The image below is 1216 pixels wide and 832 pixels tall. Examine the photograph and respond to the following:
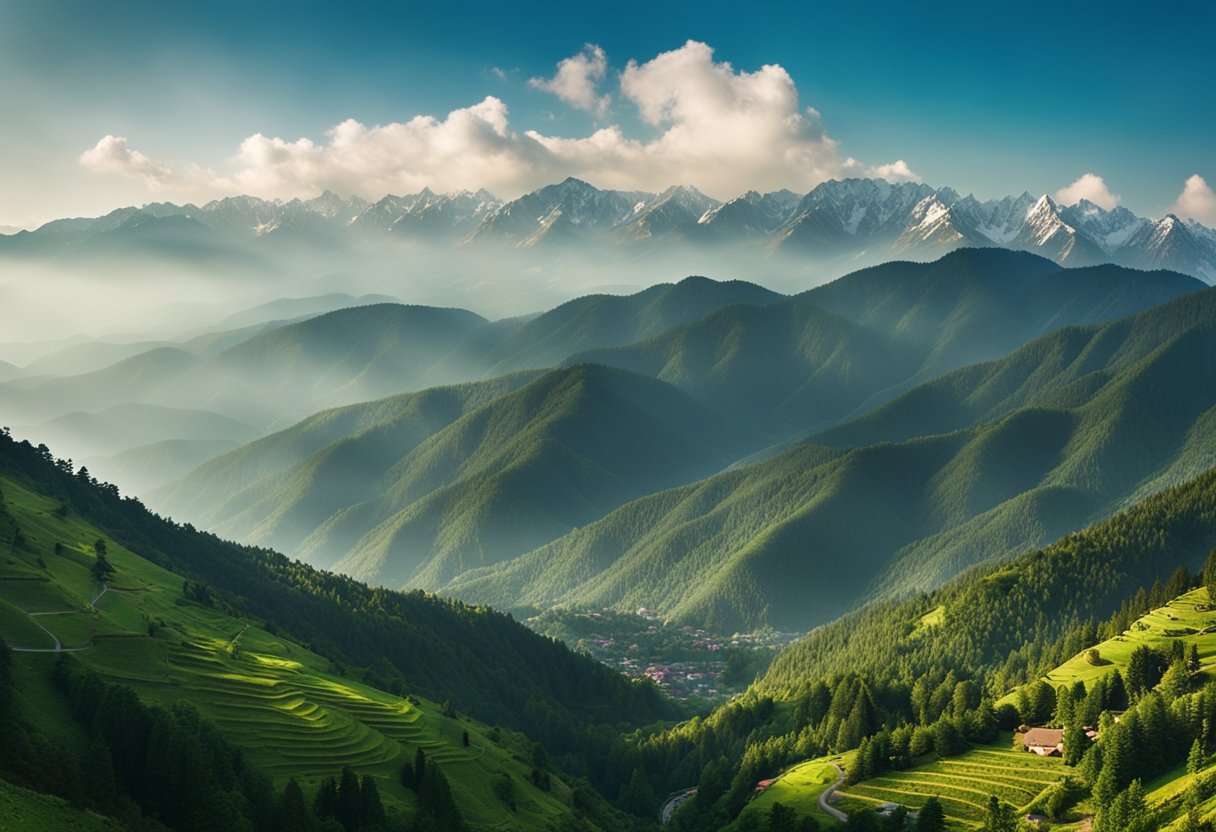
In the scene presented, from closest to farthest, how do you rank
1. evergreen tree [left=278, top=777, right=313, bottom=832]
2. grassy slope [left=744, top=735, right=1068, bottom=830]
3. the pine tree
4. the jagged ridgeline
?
evergreen tree [left=278, top=777, right=313, bottom=832]
the pine tree
the jagged ridgeline
grassy slope [left=744, top=735, right=1068, bottom=830]

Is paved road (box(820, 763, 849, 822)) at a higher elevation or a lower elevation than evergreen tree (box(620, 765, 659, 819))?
higher

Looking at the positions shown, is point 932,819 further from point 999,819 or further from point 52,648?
point 52,648

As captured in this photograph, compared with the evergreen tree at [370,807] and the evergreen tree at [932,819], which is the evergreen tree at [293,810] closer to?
the evergreen tree at [370,807]

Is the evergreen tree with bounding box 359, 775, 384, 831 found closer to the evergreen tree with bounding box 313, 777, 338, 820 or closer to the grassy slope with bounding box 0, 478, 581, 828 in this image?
the evergreen tree with bounding box 313, 777, 338, 820

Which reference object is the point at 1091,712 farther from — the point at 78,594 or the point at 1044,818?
the point at 78,594

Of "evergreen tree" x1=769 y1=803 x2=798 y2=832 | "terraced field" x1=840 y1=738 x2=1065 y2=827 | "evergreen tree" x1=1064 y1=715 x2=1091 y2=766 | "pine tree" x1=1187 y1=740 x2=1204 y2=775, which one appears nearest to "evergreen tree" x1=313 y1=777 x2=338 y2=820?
"evergreen tree" x1=769 y1=803 x2=798 y2=832

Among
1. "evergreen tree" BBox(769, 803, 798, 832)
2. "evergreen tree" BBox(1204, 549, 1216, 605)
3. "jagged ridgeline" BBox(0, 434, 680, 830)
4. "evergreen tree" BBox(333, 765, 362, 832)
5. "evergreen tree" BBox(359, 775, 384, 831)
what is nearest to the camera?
"evergreen tree" BBox(333, 765, 362, 832)

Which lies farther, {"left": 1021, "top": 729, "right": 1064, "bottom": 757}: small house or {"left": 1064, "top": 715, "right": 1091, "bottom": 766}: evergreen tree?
{"left": 1021, "top": 729, "right": 1064, "bottom": 757}: small house

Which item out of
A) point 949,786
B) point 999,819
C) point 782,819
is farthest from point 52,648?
point 949,786
